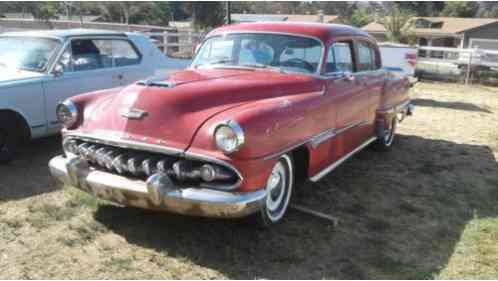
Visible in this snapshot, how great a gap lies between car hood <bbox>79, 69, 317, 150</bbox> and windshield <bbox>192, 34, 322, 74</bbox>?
36 cm

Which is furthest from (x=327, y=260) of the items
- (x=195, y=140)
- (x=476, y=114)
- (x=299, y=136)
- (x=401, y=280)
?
(x=476, y=114)

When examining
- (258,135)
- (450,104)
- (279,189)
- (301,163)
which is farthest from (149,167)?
(450,104)

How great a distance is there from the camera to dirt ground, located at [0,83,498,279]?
10.9ft

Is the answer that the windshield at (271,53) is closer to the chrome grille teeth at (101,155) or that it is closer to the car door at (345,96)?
the car door at (345,96)

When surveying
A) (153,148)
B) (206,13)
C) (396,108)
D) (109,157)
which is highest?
(206,13)

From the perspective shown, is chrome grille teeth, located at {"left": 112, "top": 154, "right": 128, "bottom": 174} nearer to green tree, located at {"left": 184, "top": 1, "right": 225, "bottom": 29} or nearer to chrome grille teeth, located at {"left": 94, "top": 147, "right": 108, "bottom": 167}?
chrome grille teeth, located at {"left": 94, "top": 147, "right": 108, "bottom": 167}

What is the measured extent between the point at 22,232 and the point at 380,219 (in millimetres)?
3061

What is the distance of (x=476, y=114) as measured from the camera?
9.94 m

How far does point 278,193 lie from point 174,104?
1155 millimetres

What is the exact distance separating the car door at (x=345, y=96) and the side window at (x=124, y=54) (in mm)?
3192

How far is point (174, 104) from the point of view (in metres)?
3.58

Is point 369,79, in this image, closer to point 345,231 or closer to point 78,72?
point 345,231

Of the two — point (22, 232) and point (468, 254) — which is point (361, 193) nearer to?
point (468, 254)

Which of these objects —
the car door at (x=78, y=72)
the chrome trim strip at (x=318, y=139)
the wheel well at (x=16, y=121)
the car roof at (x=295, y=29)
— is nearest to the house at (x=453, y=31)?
the car door at (x=78, y=72)
